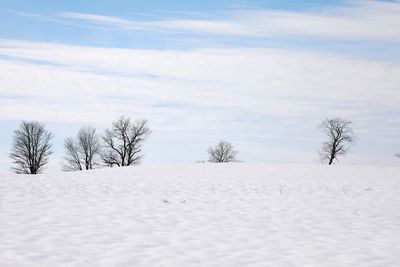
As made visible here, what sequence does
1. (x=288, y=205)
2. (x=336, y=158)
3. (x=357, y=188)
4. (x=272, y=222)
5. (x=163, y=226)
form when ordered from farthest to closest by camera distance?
(x=336, y=158)
(x=357, y=188)
(x=288, y=205)
(x=272, y=222)
(x=163, y=226)

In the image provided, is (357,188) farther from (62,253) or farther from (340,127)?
(340,127)

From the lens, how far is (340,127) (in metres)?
67.8

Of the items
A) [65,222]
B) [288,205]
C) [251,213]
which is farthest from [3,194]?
[288,205]

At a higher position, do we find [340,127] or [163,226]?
[340,127]

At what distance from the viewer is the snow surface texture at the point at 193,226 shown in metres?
8.14

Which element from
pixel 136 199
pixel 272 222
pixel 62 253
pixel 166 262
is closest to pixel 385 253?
pixel 272 222

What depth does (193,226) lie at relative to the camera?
10.9 metres

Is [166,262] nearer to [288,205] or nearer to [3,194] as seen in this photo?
[288,205]

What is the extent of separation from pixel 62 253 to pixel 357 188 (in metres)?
15.1

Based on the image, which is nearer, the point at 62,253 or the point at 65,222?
the point at 62,253

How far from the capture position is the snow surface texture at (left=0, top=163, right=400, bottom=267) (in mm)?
8141

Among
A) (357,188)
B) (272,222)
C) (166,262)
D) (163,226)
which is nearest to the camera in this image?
(166,262)

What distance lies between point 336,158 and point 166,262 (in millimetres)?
63250

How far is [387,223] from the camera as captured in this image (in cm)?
1199
